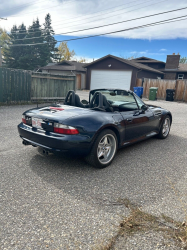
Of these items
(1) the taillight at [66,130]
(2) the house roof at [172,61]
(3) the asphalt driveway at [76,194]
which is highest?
(2) the house roof at [172,61]

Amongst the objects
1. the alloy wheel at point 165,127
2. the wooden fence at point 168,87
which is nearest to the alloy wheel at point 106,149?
the alloy wheel at point 165,127

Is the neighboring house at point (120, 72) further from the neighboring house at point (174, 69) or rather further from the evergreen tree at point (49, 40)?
the evergreen tree at point (49, 40)

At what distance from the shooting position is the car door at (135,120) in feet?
12.7

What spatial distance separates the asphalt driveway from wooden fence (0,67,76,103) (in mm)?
6135

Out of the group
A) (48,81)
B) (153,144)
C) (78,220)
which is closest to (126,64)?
(48,81)

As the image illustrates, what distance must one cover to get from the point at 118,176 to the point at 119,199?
650 millimetres

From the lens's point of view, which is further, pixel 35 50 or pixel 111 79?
pixel 35 50

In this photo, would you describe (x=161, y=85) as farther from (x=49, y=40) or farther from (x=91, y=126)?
(x=49, y=40)

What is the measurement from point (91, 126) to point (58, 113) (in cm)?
62

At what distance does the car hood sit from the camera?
3.12 meters

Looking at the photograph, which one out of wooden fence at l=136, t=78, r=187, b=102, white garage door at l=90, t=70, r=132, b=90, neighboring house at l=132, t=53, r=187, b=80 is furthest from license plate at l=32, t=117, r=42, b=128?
neighboring house at l=132, t=53, r=187, b=80

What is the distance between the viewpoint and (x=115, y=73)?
78.2 ft

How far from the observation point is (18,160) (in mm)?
3570

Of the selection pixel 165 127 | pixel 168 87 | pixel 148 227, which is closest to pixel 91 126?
pixel 148 227
